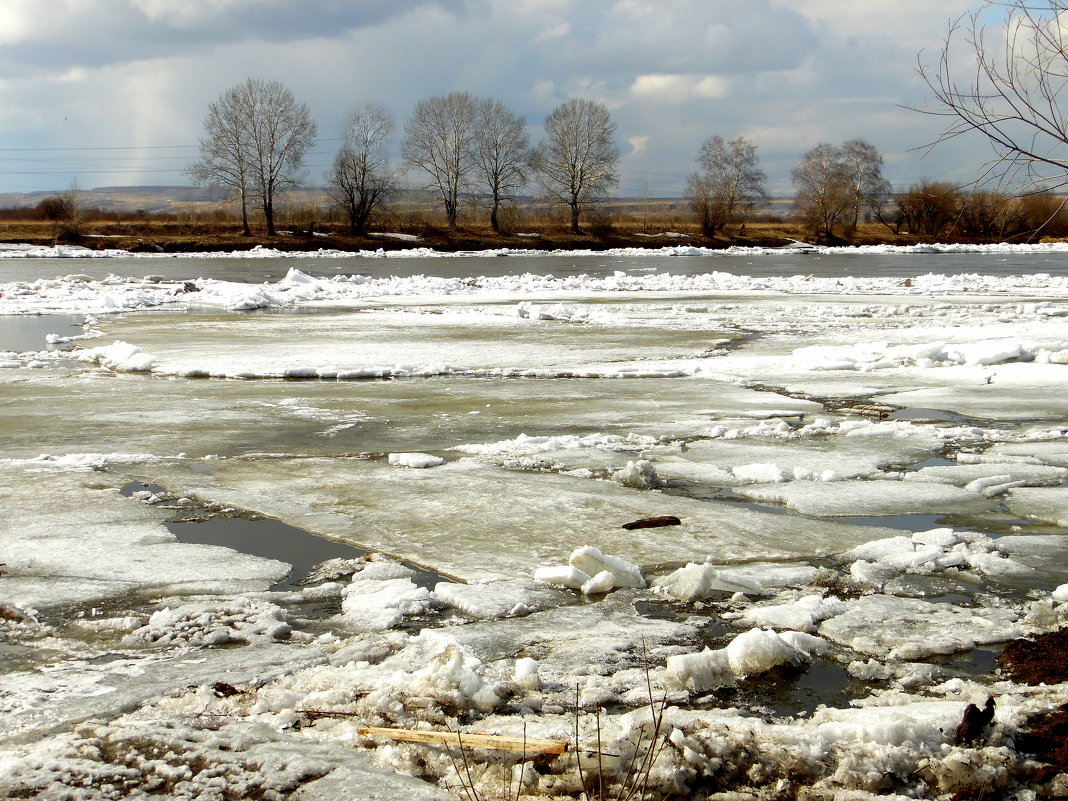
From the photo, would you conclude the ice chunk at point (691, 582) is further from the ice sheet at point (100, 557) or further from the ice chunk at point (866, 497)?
the ice sheet at point (100, 557)

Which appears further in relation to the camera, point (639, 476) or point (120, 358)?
point (120, 358)

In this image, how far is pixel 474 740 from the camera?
2.44 m

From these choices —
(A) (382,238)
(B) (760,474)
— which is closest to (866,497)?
(B) (760,474)

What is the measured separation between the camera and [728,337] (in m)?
12.4

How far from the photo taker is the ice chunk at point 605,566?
3744mm

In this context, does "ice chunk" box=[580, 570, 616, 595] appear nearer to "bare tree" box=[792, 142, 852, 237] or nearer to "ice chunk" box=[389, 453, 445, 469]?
"ice chunk" box=[389, 453, 445, 469]

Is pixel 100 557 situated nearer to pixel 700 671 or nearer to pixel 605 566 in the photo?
A: pixel 605 566

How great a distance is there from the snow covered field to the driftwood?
4 cm

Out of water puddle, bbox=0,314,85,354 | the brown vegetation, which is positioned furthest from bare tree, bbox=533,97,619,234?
water puddle, bbox=0,314,85,354

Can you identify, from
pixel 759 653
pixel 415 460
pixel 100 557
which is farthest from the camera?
pixel 415 460

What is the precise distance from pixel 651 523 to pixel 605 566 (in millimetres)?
750

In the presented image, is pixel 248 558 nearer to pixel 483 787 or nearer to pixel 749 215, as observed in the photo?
pixel 483 787

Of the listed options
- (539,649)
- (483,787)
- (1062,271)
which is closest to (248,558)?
(539,649)

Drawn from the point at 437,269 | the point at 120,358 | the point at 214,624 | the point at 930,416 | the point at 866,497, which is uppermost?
the point at 437,269
